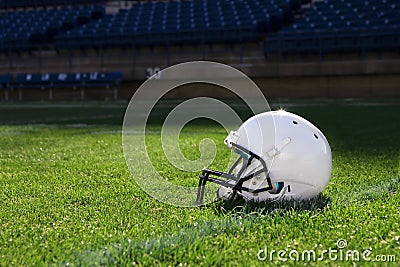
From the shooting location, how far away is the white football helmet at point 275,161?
2.34 m

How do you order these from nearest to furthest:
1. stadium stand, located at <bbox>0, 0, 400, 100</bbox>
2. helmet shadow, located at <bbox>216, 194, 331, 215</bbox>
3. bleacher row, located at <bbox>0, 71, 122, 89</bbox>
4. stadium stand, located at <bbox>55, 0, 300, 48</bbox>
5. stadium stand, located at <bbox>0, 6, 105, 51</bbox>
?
helmet shadow, located at <bbox>216, 194, 331, 215</bbox> → stadium stand, located at <bbox>0, 0, 400, 100</bbox> → stadium stand, located at <bbox>55, 0, 300, 48</bbox> → bleacher row, located at <bbox>0, 71, 122, 89</bbox> → stadium stand, located at <bbox>0, 6, 105, 51</bbox>

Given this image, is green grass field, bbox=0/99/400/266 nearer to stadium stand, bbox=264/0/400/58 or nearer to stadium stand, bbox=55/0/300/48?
stadium stand, bbox=264/0/400/58

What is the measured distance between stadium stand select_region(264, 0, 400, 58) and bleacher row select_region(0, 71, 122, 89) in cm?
430

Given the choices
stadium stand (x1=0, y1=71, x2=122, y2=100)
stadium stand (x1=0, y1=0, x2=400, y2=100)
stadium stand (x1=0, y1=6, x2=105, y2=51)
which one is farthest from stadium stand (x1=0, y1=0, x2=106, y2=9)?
stadium stand (x1=0, y1=71, x2=122, y2=100)

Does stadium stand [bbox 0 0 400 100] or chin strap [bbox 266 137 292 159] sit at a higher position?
chin strap [bbox 266 137 292 159]

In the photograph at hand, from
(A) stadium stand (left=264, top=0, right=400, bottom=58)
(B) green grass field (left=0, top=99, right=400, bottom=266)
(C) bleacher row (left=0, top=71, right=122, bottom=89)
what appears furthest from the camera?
(C) bleacher row (left=0, top=71, right=122, bottom=89)

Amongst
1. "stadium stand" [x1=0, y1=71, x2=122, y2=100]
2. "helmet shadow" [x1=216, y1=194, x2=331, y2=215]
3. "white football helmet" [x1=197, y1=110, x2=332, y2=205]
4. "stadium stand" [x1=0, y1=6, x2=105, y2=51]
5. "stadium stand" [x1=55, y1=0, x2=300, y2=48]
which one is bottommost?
"stadium stand" [x1=0, y1=71, x2=122, y2=100]

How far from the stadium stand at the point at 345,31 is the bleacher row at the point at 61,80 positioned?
4304 millimetres

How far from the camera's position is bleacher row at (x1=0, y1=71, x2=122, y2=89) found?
16134 mm

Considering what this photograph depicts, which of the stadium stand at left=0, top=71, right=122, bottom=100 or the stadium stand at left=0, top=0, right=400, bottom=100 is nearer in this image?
the stadium stand at left=0, top=0, right=400, bottom=100

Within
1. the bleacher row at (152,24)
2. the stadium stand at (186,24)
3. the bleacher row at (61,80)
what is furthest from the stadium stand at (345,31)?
the bleacher row at (61,80)

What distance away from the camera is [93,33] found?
1752cm

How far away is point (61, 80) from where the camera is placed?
16688 millimetres

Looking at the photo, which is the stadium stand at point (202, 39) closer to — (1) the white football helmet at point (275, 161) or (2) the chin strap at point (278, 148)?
(1) the white football helmet at point (275, 161)
